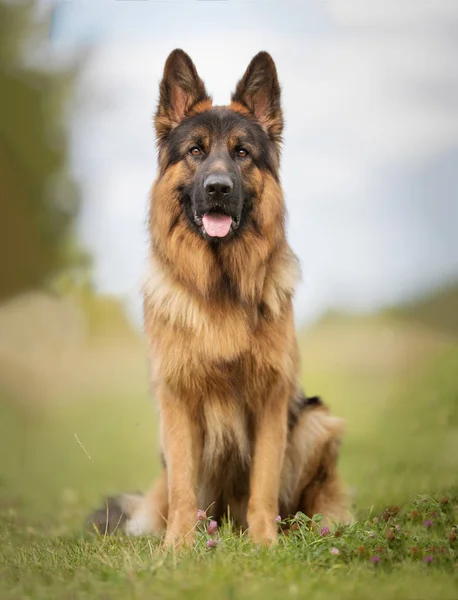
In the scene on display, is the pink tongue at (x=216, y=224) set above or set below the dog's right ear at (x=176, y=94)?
below

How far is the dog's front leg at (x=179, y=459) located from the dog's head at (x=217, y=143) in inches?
41.8

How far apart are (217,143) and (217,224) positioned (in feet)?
1.70

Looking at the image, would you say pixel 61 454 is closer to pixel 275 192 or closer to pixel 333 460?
pixel 333 460

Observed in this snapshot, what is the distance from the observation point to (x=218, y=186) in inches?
161

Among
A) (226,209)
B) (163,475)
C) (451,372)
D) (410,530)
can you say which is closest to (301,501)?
(163,475)

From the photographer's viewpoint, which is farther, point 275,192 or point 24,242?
point 24,242

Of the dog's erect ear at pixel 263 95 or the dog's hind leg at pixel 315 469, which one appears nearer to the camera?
the dog's erect ear at pixel 263 95

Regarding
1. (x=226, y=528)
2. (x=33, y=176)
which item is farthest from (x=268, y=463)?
(x=33, y=176)

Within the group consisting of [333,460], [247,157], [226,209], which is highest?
[247,157]

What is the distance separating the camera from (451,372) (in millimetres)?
7668

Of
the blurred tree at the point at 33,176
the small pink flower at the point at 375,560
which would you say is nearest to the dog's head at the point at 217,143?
the small pink flower at the point at 375,560

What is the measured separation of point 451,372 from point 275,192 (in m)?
4.07

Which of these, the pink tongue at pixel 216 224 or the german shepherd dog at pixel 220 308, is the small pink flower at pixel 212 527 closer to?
the german shepherd dog at pixel 220 308

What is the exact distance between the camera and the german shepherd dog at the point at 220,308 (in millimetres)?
4250
